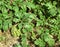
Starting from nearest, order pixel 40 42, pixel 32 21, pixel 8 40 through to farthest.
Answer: pixel 40 42, pixel 8 40, pixel 32 21

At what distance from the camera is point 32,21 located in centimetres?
439

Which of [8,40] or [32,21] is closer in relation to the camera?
[8,40]

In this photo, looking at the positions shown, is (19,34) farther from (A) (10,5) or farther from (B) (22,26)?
(A) (10,5)

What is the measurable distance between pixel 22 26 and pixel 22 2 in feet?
1.64

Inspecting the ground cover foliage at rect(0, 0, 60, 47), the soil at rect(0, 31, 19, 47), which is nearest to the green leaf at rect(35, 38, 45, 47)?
the ground cover foliage at rect(0, 0, 60, 47)

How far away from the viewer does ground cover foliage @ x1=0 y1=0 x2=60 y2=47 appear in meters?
4.07

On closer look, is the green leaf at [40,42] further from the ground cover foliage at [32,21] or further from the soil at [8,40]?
the soil at [8,40]

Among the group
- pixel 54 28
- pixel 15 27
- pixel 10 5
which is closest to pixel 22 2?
pixel 10 5

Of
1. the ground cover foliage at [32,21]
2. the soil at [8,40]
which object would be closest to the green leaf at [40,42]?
the ground cover foliage at [32,21]

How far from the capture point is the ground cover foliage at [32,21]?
13.4 ft

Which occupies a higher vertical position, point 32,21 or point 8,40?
point 32,21

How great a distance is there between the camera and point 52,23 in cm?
423

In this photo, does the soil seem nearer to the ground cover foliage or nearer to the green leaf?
the ground cover foliage

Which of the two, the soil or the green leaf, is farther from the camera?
the soil
